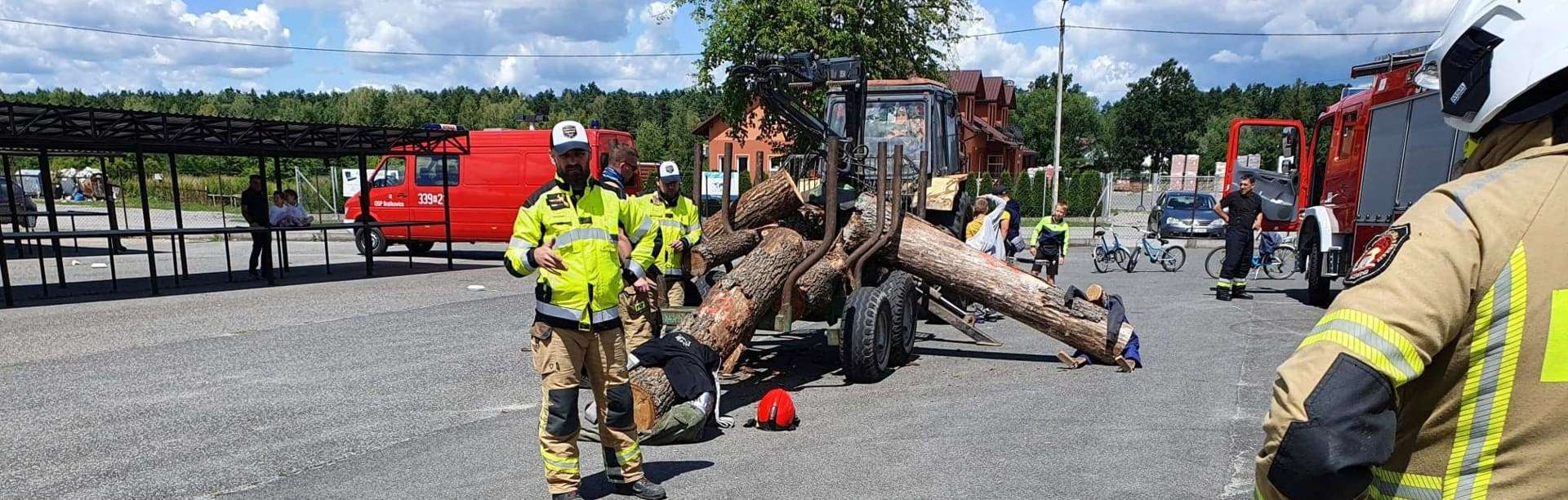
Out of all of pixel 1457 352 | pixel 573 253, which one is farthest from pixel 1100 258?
pixel 1457 352

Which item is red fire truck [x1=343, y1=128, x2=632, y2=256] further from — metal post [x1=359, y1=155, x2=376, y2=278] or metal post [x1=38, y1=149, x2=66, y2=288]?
metal post [x1=38, y1=149, x2=66, y2=288]

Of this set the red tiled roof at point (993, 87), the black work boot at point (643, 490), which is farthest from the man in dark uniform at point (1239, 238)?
the red tiled roof at point (993, 87)

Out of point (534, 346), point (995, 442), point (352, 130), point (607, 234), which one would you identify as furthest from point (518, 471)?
point (352, 130)

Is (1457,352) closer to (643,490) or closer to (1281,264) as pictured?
(643,490)

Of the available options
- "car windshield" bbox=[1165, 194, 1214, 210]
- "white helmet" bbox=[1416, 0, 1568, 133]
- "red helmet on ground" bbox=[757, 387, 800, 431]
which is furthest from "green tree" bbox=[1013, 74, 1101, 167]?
"white helmet" bbox=[1416, 0, 1568, 133]

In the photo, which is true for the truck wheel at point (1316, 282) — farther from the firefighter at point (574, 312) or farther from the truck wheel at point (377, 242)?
the truck wheel at point (377, 242)

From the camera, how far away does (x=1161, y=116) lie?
61.9 metres

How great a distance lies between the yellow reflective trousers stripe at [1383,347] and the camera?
120cm

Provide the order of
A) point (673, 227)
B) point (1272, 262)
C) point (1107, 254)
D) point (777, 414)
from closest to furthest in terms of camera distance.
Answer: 1. point (777, 414)
2. point (673, 227)
3. point (1272, 262)
4. point (1107, 254)

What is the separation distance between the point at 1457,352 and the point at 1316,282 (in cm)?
1122

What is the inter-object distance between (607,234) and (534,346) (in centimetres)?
64

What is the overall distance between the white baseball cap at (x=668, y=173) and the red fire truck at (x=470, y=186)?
9279mm

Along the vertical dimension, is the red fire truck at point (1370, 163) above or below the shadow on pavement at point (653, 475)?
above

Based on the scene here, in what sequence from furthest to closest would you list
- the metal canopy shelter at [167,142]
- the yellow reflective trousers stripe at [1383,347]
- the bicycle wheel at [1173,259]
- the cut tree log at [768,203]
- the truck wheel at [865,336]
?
the bicycle wheel at [1173,259], the metal canopy shelter at [167,142], the cut tree log at [768,203], the truck wheel at [865,336], the yellow reflective trousers stripe at [1383,347]
